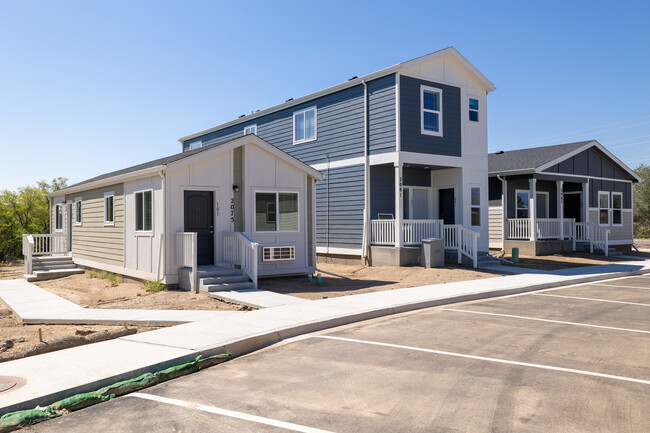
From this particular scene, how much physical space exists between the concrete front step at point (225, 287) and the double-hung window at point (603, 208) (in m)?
21.5

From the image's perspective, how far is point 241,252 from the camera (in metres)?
13.7

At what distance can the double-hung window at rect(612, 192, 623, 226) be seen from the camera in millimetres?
27625

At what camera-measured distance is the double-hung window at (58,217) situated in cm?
2279

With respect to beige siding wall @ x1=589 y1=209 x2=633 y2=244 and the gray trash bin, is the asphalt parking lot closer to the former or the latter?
the gray trash bin

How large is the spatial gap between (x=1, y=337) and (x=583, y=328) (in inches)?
389

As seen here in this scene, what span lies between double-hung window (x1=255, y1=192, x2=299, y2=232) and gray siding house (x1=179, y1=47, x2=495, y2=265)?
4242 mm

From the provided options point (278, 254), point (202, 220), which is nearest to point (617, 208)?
point (278, 254)

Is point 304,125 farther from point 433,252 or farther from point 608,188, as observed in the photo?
point 608,188

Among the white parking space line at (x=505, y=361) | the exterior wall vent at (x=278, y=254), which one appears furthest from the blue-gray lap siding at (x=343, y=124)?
the white parking space line at (x=505, y=361)

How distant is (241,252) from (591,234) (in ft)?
61.6

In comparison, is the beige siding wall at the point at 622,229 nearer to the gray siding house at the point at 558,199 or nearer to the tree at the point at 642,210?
the gray siding house at the point at 558,199

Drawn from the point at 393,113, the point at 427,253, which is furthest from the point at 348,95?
the point at 427,253

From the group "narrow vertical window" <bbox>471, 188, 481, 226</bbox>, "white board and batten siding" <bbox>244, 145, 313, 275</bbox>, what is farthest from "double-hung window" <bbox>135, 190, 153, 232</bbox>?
"narrow vertical window" <bbox>471, 188, 481, 226</bbox>

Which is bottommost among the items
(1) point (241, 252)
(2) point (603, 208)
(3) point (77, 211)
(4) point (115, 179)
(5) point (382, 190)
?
(1) point (241, 252)
